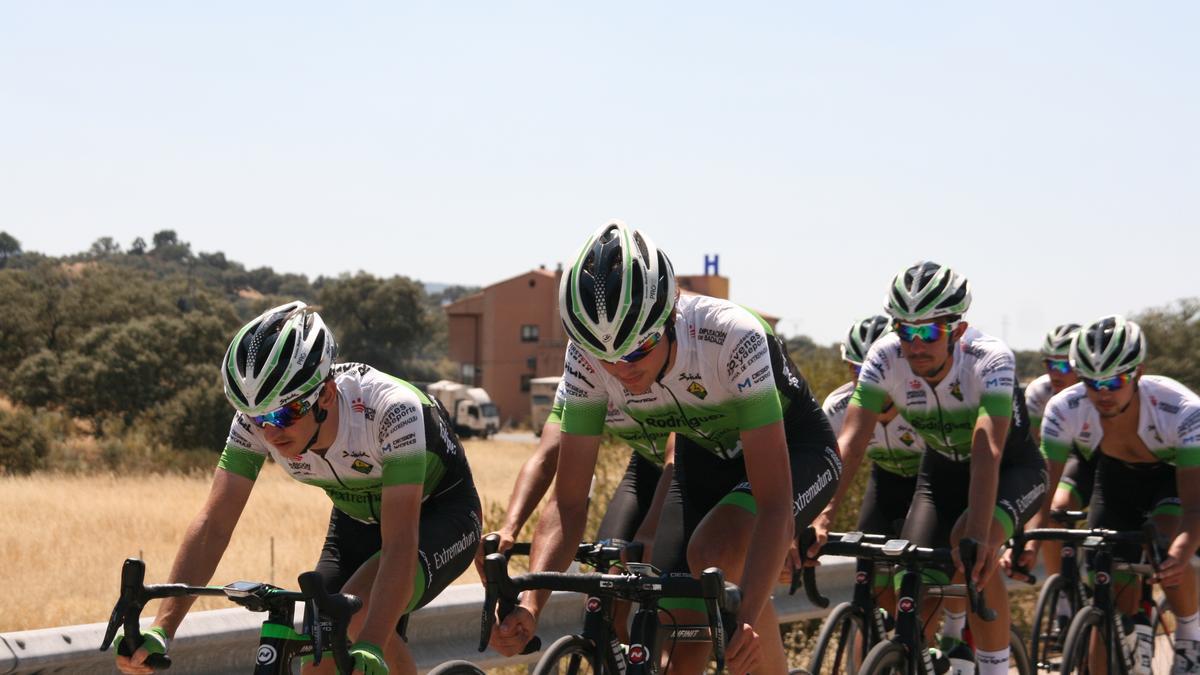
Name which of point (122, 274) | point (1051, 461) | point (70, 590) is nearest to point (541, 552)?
point (1051, 461)

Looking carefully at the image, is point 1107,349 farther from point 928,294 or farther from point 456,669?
point 456,669

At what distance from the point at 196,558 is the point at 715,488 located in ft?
5.90

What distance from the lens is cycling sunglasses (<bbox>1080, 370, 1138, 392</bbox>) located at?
683 cm

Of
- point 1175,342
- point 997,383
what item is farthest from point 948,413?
point 1175,342

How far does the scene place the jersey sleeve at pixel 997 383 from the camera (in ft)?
19.1

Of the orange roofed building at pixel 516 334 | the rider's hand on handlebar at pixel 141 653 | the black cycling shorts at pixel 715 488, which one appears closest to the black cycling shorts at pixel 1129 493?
the black cycling shorts at pixel 715 488

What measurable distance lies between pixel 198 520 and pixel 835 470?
7.50 ft

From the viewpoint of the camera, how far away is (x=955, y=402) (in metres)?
6.11

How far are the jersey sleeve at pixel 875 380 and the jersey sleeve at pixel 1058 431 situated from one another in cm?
162

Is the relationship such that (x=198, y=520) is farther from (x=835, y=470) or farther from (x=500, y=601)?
(x=835, y=470)

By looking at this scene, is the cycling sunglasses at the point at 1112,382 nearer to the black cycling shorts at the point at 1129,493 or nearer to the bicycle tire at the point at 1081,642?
the black cycling shorts at the point at 1129,493

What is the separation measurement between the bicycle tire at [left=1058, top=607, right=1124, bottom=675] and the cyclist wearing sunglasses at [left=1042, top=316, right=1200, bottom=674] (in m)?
0.37

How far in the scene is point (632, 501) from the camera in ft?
16.9

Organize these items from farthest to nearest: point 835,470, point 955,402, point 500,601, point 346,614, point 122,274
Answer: point 122,274 → point 955,402 → point 835,470 → point 500,601 → point 346,614
